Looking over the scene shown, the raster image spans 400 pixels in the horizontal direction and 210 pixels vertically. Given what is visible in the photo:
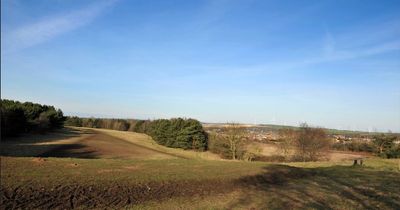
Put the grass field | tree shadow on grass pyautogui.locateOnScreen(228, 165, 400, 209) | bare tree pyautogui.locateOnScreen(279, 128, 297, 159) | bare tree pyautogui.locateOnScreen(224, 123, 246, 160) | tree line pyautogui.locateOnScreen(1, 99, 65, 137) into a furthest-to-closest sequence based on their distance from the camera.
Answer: bare tree pyautogui.locateOnScreen(279, 128, 297, 159) → bare tree pyautogui.locateOnScreen(224, 123, 246, 160) → tree line pyautogui.locateOnScreen(1, 99, 65, 137) → tree shadow on grass pyautogui.locateOnScreen(228, 165, 400, 209) → the grass field

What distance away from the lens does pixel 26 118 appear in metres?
58.8

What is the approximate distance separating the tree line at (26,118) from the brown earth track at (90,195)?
1532 inches

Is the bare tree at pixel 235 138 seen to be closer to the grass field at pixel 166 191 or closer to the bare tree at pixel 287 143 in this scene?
the bare tree at pixel 287 143

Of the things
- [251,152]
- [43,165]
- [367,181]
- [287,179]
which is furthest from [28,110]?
[367,181]

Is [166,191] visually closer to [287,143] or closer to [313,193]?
[313,193]

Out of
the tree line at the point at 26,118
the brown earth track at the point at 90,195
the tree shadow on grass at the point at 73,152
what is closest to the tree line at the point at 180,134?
the tree line at the point at 26,118

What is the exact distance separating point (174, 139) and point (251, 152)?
66.4 ft

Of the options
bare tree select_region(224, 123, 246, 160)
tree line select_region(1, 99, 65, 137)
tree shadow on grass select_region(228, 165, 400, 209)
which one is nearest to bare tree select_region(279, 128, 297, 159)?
bare tree select_region(224, 123, 246, 160)

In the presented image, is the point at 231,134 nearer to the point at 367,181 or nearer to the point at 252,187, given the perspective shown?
the point at 367,181

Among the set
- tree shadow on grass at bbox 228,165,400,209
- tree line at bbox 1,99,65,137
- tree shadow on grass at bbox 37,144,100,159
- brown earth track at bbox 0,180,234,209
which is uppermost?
tree line at bbox 1,99,65,137

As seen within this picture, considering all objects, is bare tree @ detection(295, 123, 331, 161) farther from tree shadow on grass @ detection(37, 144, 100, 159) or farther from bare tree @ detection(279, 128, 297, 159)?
tree shadow on grass @ detection(37, 144, 100, 159)

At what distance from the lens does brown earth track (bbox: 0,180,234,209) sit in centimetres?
1264

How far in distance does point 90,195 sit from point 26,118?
166ft

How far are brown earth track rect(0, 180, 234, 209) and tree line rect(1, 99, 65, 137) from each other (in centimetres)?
3892
